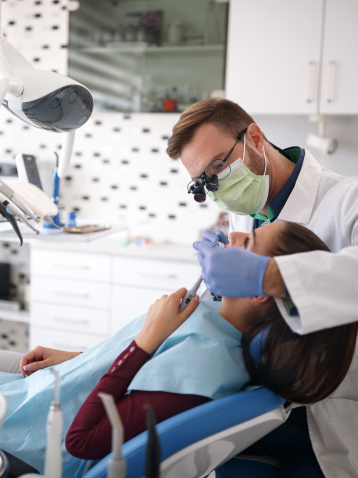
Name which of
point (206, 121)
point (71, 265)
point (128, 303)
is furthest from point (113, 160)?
point (206, 121)

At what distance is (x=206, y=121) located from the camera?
4.78 ft

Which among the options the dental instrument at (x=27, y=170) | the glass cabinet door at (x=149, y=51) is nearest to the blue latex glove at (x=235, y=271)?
the dental instrument at (x=27, y=170)

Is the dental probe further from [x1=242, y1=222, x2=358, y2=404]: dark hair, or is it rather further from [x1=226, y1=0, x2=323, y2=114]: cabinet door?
[x1=226, y1=0, x2=323, y2=114]: cabinet door

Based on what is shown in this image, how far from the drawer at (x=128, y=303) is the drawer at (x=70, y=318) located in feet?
0.21

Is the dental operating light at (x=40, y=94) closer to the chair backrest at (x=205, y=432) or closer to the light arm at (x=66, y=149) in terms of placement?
the light arm at (x=66, y=149)

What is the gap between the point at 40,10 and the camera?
10.5ft

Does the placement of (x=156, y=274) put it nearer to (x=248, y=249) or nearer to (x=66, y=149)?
(x=66, y=149)

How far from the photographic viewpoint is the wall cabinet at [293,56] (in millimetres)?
2332

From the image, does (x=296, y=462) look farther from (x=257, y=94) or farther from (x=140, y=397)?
(x=257, y=94)

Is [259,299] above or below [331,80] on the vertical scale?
below

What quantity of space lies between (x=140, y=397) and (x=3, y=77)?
804mm

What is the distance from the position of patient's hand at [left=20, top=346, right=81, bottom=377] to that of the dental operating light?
0.72 m

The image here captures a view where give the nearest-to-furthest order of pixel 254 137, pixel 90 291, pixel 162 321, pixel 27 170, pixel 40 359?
pixel 162 321 < pixel 40 359 < pixel 254 137 < pixel 27 170 < pixel 90 291

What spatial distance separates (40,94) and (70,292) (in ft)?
6.18
